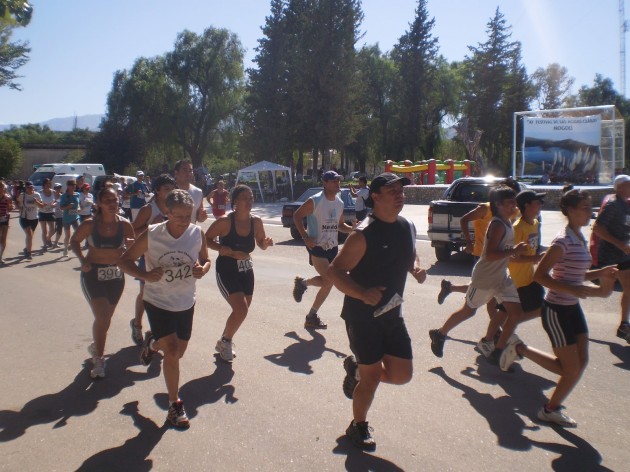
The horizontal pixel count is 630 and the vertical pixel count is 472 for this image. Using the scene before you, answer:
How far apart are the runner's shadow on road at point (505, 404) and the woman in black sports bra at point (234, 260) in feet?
6.36

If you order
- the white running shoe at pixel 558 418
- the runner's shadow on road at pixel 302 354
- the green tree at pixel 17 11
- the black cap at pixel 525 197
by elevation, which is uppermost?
the green tree at pixel 17 11

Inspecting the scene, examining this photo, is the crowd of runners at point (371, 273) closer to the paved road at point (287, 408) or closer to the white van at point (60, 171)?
the paved road at point (287, 408)

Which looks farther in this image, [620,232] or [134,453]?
[620,232]

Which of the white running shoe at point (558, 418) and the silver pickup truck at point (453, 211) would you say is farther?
the silver pickup truck at point (453, 211)

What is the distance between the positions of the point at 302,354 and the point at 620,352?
3.27m

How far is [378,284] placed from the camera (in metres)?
3.79

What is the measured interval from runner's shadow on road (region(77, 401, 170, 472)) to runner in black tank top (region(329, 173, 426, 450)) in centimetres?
141

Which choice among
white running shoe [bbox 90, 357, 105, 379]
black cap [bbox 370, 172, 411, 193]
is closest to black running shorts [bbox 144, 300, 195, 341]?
white running shoe [bbox 90, 357, 105, 379]

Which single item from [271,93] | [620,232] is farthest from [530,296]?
[271,93]

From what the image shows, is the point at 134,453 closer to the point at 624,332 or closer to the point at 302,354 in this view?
the point at 302,354

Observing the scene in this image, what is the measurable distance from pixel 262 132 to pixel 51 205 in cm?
2733

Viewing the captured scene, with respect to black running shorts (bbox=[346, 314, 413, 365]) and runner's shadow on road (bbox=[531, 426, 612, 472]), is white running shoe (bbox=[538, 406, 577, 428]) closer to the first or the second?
runner's shadow on road (bbox=[531, 426, 612, 472])

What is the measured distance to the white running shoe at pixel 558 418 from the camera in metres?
4.19

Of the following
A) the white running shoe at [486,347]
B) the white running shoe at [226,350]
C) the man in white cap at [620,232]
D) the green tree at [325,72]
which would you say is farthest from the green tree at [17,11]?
the green tree at [325,72]
